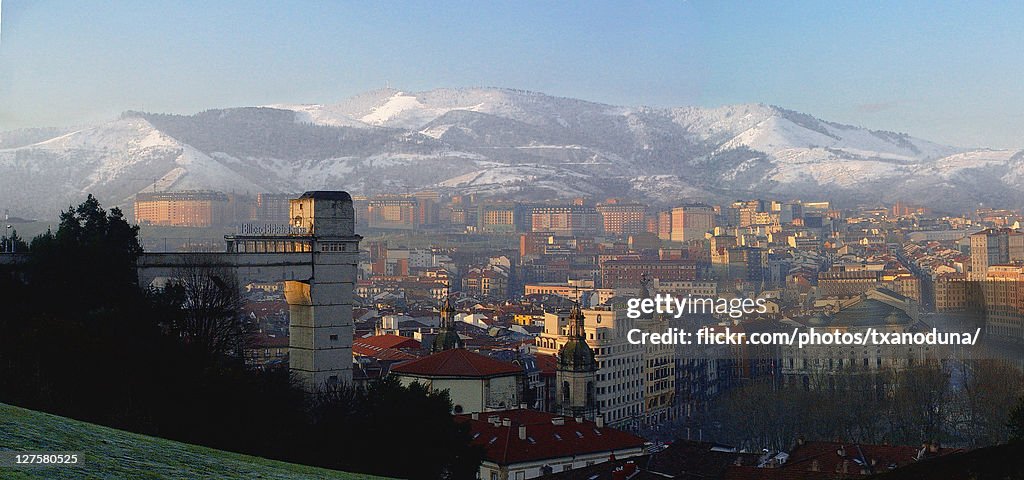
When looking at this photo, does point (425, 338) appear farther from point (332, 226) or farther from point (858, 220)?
point (858, 220)

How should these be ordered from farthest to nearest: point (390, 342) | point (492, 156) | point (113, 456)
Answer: point (492, 156)
point (390, 342)
point (113, 456)

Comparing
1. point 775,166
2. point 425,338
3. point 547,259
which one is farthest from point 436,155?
point 425,338

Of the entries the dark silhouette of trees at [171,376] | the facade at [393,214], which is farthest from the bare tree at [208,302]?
the facade at [393,214]

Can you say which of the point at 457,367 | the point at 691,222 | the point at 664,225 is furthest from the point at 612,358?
the point at 664,225

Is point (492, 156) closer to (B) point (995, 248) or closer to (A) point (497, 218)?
(A) point (497, 218)

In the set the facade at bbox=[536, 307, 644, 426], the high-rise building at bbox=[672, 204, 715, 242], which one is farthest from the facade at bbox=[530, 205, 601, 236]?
the facade at bbox=[536, 307, 644, 426]
